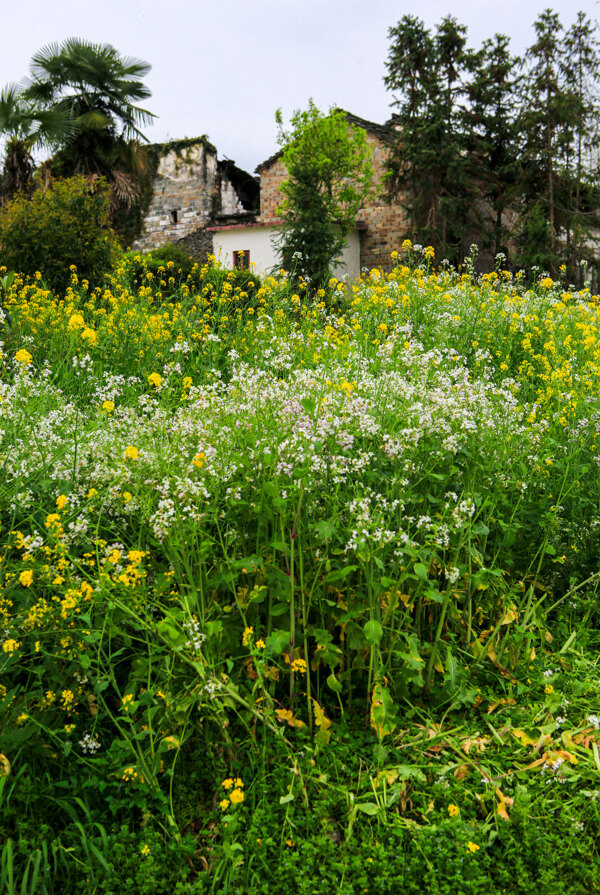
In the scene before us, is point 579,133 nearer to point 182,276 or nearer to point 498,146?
point 498,146

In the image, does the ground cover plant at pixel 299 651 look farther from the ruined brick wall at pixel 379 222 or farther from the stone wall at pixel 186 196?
the stone wall at pixel 186 196

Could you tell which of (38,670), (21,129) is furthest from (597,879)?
(21,129)

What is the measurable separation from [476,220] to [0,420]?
22.1 meters

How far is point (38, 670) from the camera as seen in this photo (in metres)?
2.48

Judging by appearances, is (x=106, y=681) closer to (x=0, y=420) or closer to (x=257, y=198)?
(x=0, y=420)

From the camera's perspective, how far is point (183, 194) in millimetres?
25797

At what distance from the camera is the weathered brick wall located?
78.6 ft

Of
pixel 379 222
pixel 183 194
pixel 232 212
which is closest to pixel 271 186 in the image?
pixel 232 212

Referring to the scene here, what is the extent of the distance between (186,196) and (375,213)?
23.1 ft

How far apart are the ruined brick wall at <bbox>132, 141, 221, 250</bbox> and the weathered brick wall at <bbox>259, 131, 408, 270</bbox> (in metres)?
2.28

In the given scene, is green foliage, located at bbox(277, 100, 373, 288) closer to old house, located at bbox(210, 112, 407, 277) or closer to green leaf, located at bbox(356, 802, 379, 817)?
old house, located at bbox(210, 112, 407, 277)

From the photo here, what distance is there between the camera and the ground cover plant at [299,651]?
2.28 meters

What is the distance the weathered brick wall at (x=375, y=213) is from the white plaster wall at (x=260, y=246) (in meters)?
0.40

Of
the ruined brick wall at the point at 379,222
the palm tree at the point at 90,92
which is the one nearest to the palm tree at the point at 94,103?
the palm tree at the point at 90,92
